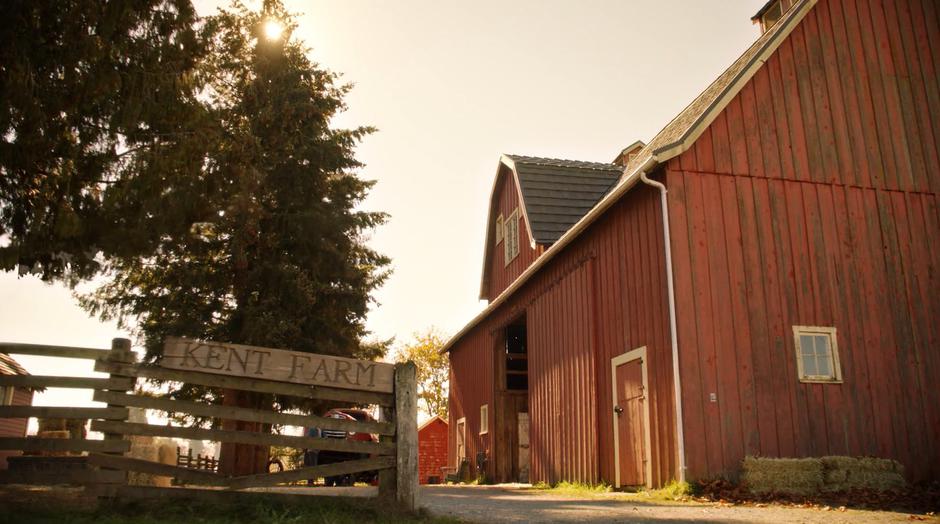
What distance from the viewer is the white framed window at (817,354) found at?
11516 millimetres

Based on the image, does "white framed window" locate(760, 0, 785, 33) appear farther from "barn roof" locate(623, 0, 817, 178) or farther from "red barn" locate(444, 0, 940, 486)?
"red barn" locate(444, 0, 940, 486)

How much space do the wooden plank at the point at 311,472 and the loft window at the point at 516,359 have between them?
1376 cm

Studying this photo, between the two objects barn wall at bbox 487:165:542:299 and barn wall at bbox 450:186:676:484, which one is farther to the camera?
barn wall at bbox 487:165:542:299

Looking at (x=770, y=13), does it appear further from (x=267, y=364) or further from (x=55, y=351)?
(x=55, y=351)

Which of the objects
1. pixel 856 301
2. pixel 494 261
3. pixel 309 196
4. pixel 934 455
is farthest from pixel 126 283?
pixel 934 455

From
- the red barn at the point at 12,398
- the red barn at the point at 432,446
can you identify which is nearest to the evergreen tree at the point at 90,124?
the red barn at the point at 12,398

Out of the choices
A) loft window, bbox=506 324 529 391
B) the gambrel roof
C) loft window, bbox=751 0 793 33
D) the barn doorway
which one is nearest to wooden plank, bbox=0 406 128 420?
the gambrel roof

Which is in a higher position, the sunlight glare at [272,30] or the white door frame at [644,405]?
the sunlight glare at [272,30]

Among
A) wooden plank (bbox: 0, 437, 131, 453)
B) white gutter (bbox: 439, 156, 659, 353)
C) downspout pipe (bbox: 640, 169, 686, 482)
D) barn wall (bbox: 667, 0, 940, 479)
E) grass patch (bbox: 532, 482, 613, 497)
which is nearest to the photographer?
wooden plank (bbox: 0, 437, 131, 453)

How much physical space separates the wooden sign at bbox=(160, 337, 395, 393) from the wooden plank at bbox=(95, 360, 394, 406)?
0.26 ft

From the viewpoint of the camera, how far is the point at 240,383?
6.68 m

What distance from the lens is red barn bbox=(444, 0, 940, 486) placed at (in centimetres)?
1121

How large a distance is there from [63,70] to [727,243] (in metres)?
9.38

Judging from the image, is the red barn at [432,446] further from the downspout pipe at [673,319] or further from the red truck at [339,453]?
the downspout pipe at [673,319]
